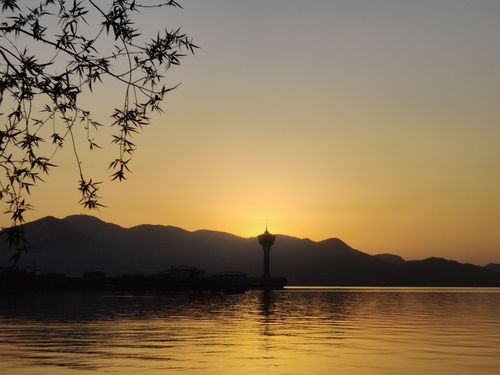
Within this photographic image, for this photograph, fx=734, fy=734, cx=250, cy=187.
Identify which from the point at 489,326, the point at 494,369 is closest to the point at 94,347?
the point at 494,369

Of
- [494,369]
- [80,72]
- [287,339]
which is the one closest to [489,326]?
[287,339]

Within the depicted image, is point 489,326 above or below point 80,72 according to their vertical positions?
below

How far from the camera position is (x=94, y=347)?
4788 centimetres

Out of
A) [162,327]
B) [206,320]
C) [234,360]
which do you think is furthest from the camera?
[206,320]

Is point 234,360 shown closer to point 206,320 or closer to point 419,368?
point 419,368

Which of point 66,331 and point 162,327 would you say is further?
point 162,327

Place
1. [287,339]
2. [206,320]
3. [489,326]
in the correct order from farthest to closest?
1. [206,320]
2. [489,326]
3. [287,339]

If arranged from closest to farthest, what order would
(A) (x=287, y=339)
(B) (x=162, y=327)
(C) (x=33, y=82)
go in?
(C) (x=33, y=82) → (A) (x=287, y=339) → (B) (x=162, y=327)

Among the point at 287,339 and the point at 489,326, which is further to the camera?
the point at 489,326

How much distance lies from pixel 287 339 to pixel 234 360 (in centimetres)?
1537

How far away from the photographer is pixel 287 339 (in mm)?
56469

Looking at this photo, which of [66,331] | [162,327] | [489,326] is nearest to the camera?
[66,331]

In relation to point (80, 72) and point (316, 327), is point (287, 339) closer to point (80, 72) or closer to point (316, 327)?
point (316, 327)

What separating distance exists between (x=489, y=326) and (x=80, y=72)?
224 ft
